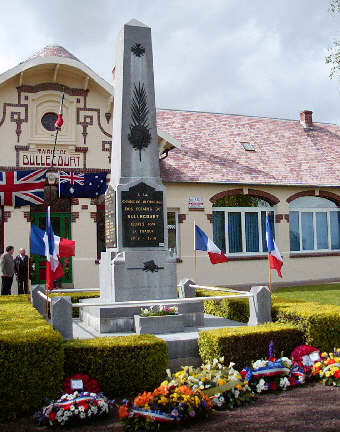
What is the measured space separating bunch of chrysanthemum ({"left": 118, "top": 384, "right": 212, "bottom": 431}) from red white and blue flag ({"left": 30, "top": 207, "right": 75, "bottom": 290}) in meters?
3.93

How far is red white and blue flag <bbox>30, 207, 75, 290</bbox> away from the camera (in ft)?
28.8

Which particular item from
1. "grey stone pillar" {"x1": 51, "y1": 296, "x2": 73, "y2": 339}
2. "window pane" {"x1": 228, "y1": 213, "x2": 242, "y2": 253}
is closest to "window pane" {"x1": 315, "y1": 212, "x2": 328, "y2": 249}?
"window pane" {"x1": 228, "y1": 213, "x2": 242, "y2": 253}

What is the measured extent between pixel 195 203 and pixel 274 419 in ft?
46.7

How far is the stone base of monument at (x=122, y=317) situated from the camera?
8672mm

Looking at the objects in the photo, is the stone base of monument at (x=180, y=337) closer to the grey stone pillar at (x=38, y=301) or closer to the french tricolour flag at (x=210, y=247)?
the grey stone pillar at (x=38, y=301)

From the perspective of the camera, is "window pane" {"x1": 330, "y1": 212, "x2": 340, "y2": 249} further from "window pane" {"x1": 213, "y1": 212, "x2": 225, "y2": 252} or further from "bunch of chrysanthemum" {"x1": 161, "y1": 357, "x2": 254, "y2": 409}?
"bunch of chrysanthemum" {"x1": 161, "y1": 357, "x2": 254, "y2": 409}

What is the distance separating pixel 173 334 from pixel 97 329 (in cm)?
149

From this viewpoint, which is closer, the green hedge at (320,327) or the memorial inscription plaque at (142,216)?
the green hedge at (320,327)

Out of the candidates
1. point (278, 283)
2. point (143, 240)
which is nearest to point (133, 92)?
point (143, 240)

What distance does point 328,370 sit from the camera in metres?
6.50

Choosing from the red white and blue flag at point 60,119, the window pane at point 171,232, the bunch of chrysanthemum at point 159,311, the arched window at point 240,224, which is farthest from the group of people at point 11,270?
the arched window at point 240,224

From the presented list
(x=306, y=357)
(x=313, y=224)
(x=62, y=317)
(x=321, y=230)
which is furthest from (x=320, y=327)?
(x=321, y=230)

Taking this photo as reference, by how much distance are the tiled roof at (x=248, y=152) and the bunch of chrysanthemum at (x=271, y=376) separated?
496 inches

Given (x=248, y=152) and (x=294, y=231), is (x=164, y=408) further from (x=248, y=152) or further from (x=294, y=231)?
(x=248, y=152)
